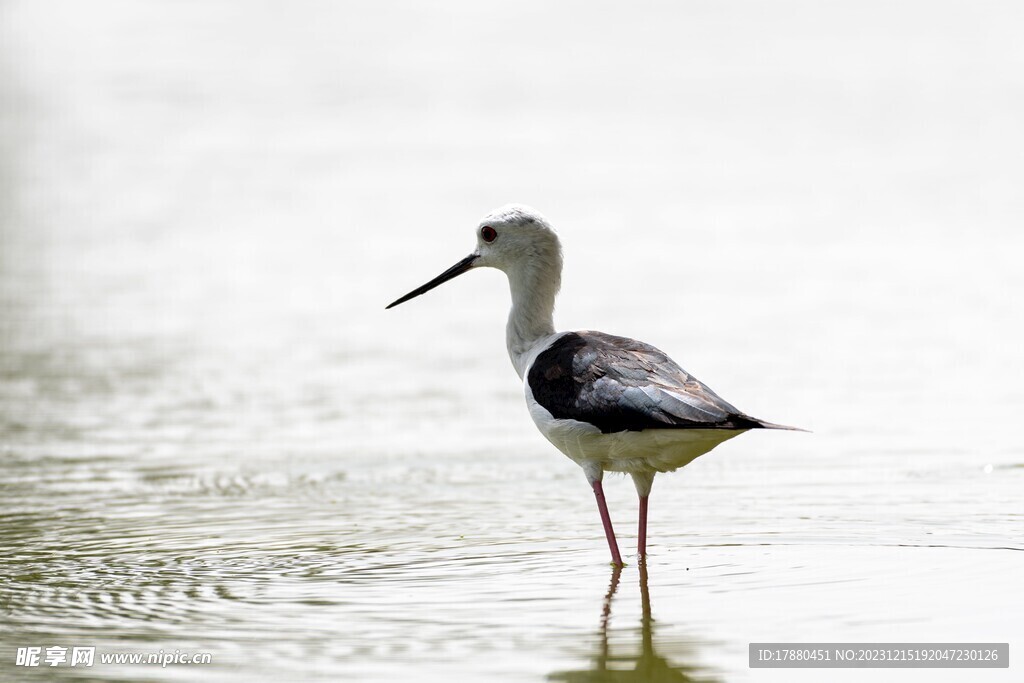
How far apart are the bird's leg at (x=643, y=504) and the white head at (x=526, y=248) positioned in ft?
3.80

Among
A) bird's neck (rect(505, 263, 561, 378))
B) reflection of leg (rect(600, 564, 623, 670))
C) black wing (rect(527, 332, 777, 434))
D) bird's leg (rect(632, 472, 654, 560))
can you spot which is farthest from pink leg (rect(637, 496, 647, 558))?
bird's neck (rect(505, 263, 561, 378))

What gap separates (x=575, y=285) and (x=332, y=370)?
3.58 m

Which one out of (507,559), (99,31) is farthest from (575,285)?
(99,31)

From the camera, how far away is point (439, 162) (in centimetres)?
2256

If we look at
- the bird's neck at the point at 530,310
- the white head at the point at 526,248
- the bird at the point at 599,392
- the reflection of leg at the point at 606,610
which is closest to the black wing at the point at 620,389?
the bird at the point at 599,392

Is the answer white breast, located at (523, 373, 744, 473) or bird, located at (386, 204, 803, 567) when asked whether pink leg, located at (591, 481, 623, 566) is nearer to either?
bird, located at (386, 204, 803, 567)

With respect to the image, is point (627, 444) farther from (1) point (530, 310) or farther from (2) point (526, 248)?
(2) point (526, 248)

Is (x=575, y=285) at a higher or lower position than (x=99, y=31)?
lower

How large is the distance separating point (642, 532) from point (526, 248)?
162 centimetres

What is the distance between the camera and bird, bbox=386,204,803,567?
6871mm

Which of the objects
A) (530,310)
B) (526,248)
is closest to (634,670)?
(530,310)

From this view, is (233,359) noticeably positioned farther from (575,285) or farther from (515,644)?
(515,644)

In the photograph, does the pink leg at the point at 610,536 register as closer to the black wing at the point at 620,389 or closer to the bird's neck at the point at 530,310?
the black wing at the point at 620,389

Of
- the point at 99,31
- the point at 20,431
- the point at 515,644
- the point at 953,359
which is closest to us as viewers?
the point at 515,644
